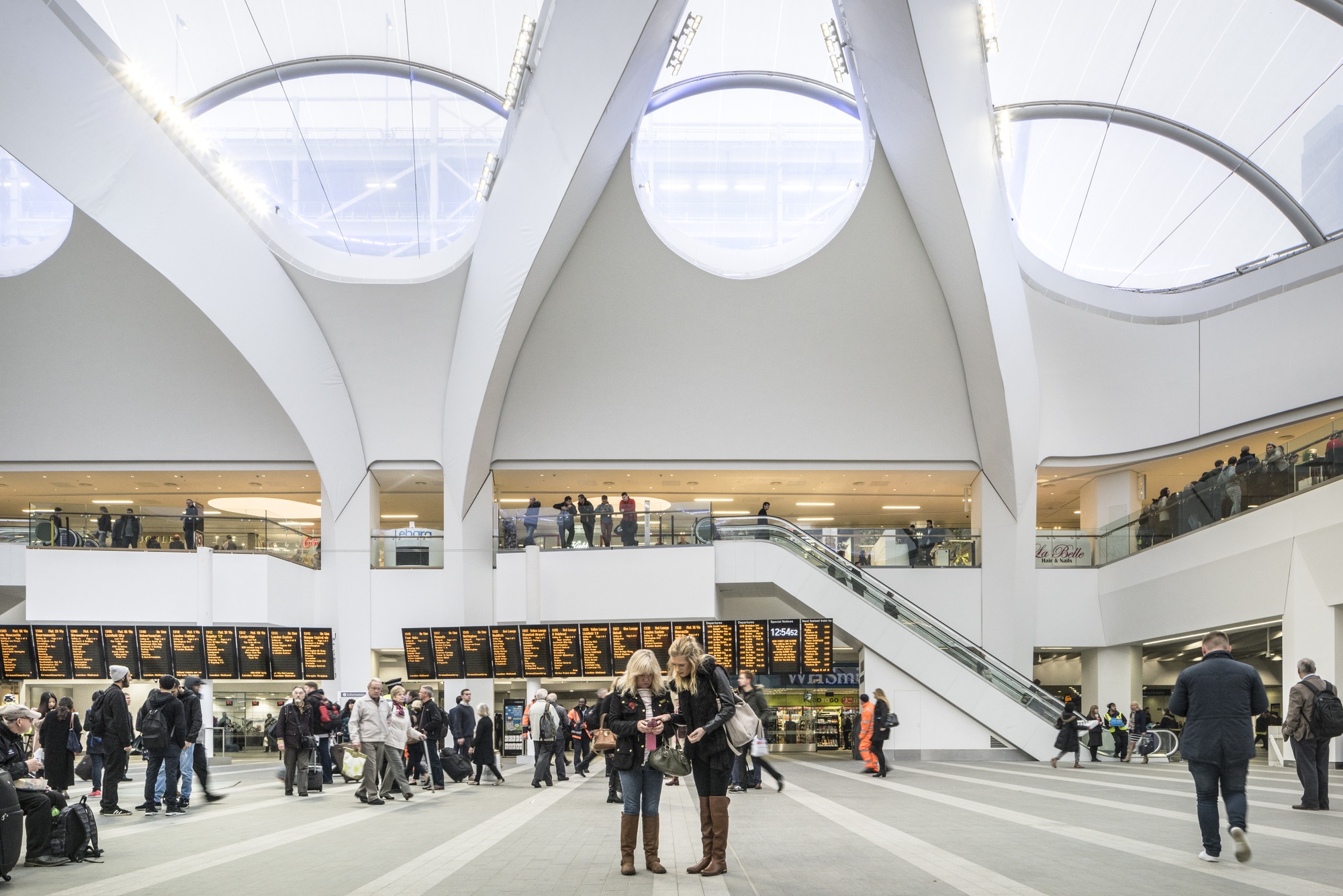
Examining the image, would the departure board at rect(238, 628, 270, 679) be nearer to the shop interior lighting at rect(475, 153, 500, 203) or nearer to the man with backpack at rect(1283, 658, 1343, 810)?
the shop interior lighting at rect(475, 153, 500, 203)

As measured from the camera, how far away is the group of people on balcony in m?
21.0

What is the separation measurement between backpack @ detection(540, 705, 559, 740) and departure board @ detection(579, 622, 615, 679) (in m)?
8.92

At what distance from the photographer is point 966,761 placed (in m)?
23.2

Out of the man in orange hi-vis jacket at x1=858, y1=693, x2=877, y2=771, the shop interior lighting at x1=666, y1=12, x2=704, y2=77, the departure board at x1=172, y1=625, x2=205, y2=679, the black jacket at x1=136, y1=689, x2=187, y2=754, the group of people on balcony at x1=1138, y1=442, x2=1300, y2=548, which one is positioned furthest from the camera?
the departure board at x1=172, y1=625, x2=205, y2=679

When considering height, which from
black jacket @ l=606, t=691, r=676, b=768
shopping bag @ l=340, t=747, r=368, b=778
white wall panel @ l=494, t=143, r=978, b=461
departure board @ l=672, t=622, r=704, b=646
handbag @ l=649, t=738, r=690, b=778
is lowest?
Answer: shopping bag @ l=340, t=747, r=368, b=778

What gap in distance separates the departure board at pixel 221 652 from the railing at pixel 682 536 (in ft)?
21.6

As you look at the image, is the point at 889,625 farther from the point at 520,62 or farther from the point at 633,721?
the point at 633,721

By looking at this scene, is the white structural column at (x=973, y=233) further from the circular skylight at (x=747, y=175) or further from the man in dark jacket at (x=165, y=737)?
the man in dark jacket at (x=165, y=737)

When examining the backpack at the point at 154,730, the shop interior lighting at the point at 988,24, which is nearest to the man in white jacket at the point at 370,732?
the backpack at the point at 154,730

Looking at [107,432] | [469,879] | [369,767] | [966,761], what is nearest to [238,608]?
[107,432]

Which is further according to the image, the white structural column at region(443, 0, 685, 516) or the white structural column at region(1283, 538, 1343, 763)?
the white structural column at region(443, 0, 685, 516)

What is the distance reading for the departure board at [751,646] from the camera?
24406mm

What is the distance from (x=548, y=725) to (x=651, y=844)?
950cm

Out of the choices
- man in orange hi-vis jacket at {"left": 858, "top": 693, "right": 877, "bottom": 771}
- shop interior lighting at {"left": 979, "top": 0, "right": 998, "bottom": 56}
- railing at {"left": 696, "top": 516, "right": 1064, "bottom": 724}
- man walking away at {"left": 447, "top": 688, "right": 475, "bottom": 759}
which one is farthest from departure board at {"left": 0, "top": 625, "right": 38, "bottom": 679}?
shop interior lighting at {"left": 979, "top": 0, "right": 998, "bottom": 56}
